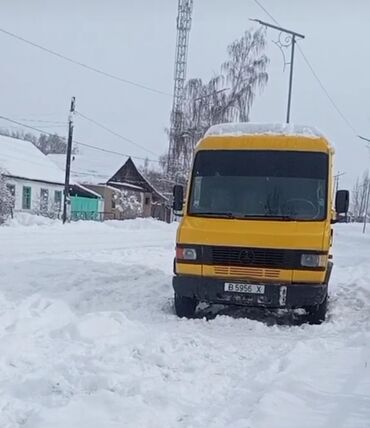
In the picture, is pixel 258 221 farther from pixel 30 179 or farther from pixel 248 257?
pixel 30 179

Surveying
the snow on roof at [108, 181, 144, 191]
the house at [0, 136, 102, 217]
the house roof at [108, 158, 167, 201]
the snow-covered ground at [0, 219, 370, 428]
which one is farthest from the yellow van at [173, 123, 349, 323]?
the house roof at [108, 158, 167, 201]

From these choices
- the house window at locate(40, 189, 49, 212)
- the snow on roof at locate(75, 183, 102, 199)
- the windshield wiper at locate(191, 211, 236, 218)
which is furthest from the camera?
the snow on roof at locate(75, 183, 102, 199)

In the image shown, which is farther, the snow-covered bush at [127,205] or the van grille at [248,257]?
the snow-covered bush at [127,205]

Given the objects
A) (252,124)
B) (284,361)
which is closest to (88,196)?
(252,124)

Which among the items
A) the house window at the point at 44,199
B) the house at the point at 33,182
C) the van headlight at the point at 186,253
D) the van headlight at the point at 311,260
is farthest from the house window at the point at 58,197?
the van headlight at the point at 311,260

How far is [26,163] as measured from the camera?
148 feet

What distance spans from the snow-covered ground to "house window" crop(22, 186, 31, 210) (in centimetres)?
3407

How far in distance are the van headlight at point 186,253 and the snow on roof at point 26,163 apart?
3399cm

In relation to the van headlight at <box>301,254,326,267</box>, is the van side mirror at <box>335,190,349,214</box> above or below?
above

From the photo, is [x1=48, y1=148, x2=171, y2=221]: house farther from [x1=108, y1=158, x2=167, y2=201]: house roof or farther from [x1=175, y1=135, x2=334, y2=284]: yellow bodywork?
[x1=175, y1=135, x2=334, y2=284]: yellow bodywork

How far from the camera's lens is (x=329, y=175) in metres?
8.25

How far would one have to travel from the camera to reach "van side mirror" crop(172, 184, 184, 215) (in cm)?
868

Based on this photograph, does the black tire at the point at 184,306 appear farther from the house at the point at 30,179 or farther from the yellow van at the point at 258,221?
the house at the point at 30,179

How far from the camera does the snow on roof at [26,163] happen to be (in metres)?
42.2
